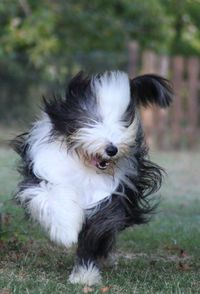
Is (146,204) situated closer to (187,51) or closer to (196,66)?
(196,66)

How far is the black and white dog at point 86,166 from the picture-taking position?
17.8 feet

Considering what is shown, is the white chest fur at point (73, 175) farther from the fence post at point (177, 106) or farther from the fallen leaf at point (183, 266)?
the fence post at point (177, 106)

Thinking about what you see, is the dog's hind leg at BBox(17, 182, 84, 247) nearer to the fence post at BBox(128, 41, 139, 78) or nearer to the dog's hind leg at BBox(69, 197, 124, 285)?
the dog's hind leg at BBox(69, 197, 124, 285)

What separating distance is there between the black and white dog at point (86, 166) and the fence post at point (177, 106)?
49.5ft

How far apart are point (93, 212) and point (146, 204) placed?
2.07ft

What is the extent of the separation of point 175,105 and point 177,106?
9cm

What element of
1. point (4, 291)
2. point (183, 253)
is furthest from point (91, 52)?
point (4, 291)

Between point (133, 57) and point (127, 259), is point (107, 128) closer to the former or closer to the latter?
point (127, 259)

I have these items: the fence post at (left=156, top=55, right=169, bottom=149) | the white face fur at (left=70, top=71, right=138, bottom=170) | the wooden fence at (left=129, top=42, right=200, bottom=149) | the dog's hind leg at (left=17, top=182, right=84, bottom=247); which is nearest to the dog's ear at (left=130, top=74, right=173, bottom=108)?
the white face fur at (left=70, top=71, right=138, bottom=170)

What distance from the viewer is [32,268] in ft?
19.6

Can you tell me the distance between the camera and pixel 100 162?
5.51 m

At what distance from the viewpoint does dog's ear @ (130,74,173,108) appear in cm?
610

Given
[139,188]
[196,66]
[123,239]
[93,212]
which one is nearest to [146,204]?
[139,188]

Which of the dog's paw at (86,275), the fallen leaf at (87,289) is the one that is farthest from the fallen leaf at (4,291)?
the dog's paw at (86,275)
